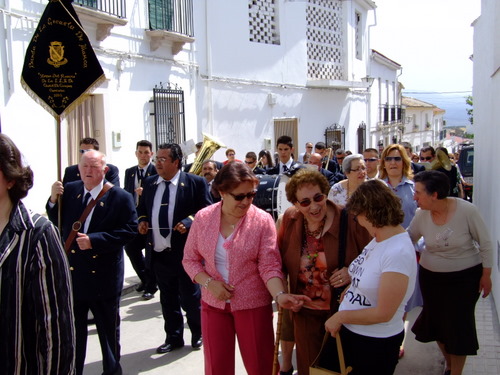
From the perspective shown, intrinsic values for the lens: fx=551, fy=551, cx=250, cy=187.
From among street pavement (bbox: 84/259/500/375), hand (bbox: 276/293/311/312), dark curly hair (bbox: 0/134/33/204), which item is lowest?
street pavement (bbox: 84/259/500/375)

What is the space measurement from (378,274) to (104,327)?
2447 millimetres

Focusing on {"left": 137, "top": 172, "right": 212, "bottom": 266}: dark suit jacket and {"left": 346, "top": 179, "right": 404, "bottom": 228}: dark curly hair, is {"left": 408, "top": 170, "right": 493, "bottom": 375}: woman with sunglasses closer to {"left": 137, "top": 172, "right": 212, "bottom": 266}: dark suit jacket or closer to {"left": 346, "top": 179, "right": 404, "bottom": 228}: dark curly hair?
{"left": 346, "top": 179, "right": 404, "bottom": 228}: dark curly hair

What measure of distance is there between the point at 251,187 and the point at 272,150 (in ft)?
39.6

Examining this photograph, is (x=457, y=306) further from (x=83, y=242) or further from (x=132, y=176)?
(x=132, y=176)

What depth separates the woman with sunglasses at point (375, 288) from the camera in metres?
2.84

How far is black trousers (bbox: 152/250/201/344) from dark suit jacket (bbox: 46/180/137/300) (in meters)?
0.65

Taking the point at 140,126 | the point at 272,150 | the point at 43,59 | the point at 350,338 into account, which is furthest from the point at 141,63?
the point at 350,338

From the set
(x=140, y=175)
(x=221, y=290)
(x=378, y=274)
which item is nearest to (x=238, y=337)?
(x=221, y=290)

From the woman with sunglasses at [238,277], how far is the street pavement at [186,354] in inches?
49.5

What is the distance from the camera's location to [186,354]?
4.95 metres

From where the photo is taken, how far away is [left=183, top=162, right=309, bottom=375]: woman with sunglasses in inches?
132

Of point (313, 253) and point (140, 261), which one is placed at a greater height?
point (313, 253)

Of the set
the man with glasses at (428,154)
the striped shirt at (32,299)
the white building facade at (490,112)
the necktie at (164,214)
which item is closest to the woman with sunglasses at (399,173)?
the white building facade at (490,112)

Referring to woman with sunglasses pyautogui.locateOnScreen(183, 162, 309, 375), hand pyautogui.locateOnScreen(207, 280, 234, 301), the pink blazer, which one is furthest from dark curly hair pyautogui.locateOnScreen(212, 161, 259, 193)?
hand pyautogui.locateOnScreen(207, 280, 234, 301)
